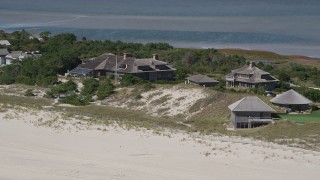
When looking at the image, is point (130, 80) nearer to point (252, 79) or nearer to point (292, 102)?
point (252, 79)

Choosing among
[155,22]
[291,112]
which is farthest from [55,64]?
[155,22]

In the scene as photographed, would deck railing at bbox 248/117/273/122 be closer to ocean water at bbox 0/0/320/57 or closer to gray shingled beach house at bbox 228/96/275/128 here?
gray shingled beach house at bbox 228/96/275/128

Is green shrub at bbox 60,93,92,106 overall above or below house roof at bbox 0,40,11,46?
below

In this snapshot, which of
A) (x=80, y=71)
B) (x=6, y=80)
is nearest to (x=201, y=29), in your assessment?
(x=80, y=71)

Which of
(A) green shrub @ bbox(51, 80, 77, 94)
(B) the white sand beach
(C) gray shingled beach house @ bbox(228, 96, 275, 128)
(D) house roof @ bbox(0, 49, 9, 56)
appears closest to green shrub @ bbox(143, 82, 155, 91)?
(A) green shrub @ bbox(51, 80, 77, 94)

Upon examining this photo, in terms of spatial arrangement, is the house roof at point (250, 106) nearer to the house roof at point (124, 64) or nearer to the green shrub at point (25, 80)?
the house roof at point (124, 64)

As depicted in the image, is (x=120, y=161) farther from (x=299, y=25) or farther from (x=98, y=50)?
(x=299, y=25)

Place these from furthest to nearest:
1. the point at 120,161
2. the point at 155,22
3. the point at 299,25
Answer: the point at 155,22 → the point at 299,25 → the point at 120,161
